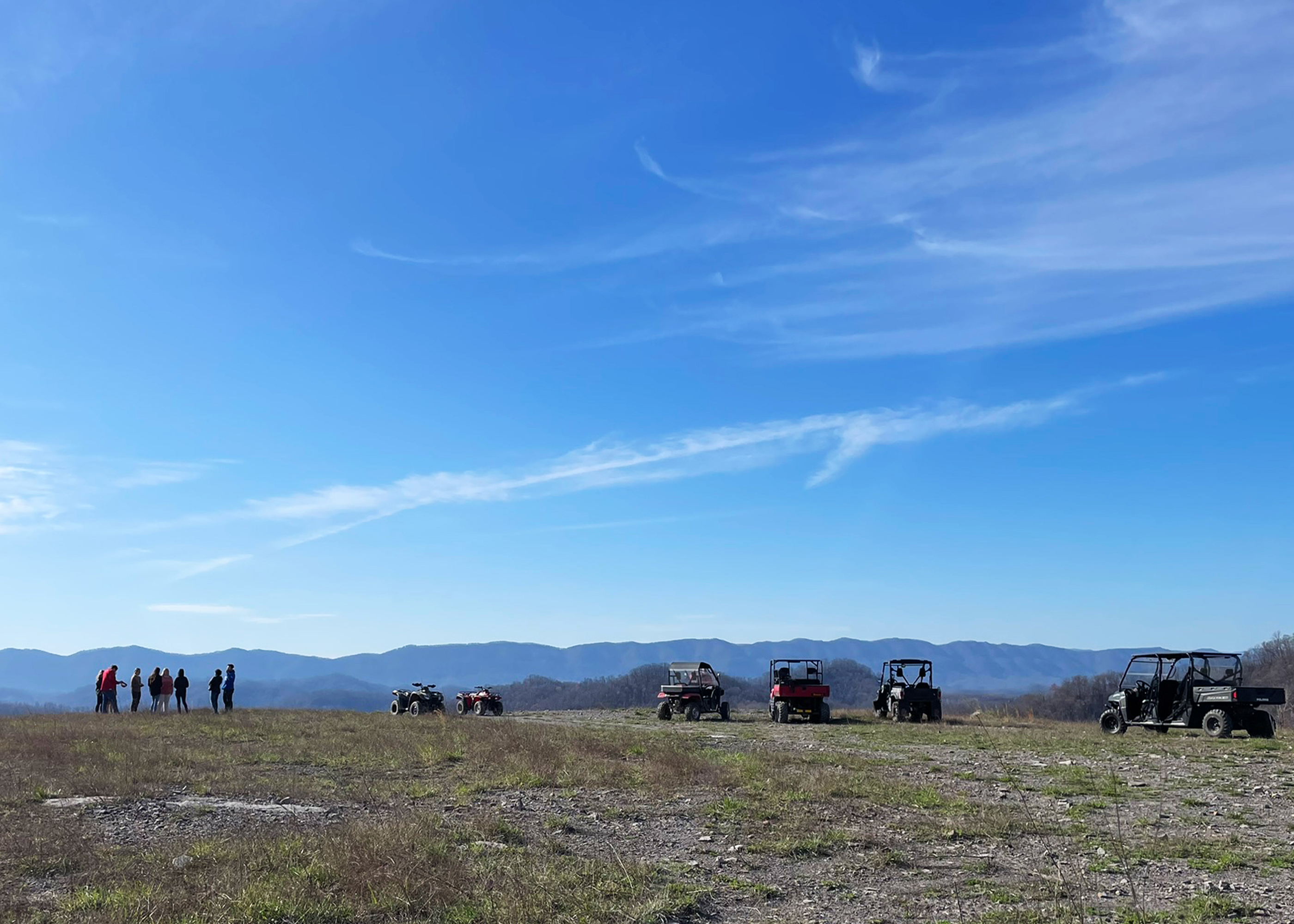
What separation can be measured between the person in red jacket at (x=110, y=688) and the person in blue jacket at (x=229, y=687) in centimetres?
319

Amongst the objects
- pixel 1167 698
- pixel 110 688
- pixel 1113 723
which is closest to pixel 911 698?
pixel 1113 723

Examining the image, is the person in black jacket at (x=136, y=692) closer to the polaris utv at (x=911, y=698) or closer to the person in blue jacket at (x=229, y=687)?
the person in blue jacket at (x=229, y=687)

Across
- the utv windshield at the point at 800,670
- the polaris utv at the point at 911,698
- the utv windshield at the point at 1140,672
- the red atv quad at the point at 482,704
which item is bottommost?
the red atv quad at the point at 482,704

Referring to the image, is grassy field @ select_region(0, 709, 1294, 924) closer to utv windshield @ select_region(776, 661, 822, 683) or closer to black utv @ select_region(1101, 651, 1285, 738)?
black utv @ select_region(1101, 651, 1285, 738)

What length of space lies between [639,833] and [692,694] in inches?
956

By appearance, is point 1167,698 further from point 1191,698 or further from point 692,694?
point 692,694

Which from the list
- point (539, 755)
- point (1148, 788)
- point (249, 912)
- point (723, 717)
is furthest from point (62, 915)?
point (723, 717)

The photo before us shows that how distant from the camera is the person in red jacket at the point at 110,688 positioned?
100ft

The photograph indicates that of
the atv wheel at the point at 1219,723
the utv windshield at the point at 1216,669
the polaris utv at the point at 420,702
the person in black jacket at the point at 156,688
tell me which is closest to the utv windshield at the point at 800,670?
the utv windshield at the point at 1216,669

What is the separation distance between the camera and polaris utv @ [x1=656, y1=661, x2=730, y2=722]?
1346 inches

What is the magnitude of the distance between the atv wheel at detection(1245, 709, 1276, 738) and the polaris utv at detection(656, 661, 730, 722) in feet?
53.7

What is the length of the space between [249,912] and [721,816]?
6.19m

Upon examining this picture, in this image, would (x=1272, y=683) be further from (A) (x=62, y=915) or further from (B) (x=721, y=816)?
(A) (x=62, y=915)

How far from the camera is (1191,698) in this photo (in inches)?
941
